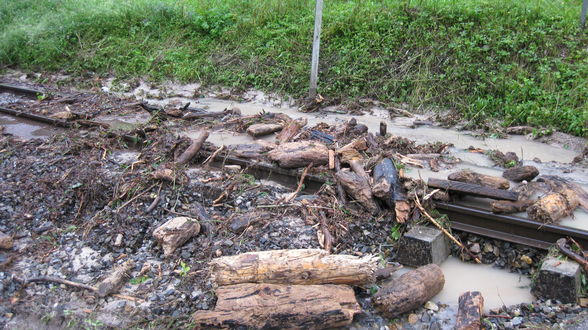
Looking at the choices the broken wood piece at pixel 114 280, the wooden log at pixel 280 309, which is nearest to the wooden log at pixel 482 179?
the wooden log at pixel 280 309

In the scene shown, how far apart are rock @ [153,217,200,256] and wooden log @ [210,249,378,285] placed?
2.58 ft

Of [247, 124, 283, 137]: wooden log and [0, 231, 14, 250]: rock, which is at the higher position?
[247, 124, 283, 137]: wooden log

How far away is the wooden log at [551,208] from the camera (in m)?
4.97

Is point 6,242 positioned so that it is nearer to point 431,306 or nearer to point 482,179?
point 431,306

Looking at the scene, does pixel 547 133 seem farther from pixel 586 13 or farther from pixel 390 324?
pixel 390 324

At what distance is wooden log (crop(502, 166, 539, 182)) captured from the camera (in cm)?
595

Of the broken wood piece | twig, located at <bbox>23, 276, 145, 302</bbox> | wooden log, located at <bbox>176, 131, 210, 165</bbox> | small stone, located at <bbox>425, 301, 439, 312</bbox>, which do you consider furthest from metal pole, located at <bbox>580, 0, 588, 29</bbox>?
twig, located at <bbox>23, 276, 145, 302</bbox>

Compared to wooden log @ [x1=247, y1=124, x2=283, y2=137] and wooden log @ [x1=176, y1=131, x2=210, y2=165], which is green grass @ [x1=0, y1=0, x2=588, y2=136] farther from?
wooden log @ [x1=176, y1=131, x2=210, y2=165]

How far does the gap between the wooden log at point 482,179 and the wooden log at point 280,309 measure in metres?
2.14

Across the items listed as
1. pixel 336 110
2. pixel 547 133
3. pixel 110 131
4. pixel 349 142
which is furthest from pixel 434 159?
pixel 110 131

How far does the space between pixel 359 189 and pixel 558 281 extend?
6.45 ft

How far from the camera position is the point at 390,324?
4.25 meters

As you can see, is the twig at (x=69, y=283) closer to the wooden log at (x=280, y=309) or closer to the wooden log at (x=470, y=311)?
the wooden log at (x=280, y=309)

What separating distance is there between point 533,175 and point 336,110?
4.07 m
